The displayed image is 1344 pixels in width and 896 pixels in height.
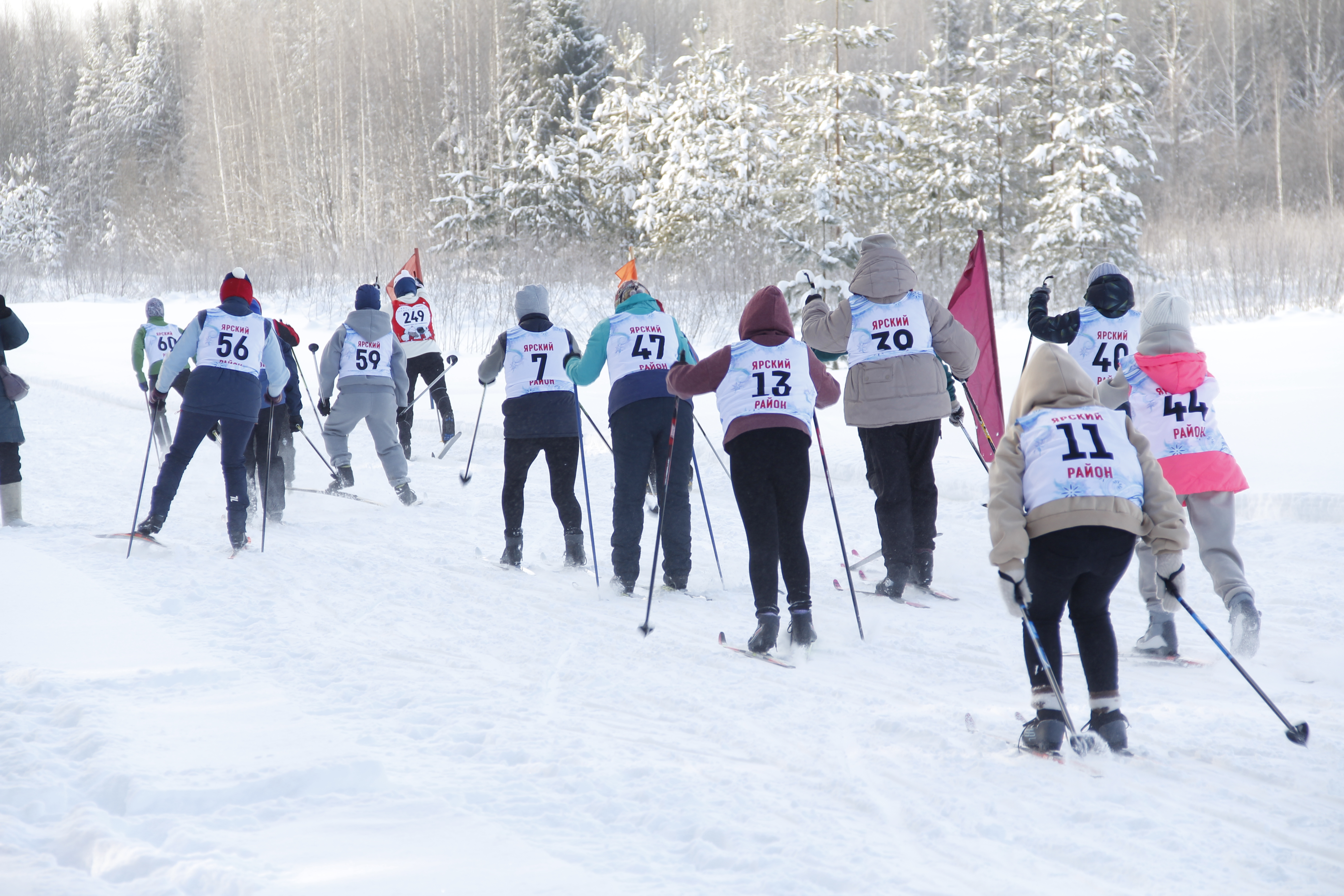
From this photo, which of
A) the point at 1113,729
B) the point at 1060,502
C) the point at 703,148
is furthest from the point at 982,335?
the point at 703,148

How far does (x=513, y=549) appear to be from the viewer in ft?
20.7

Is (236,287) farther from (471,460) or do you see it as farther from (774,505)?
(774,505)

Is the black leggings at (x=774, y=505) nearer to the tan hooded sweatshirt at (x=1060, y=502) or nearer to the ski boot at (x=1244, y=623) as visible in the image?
the tan hooded sweatshirt at (x=1060, y=502)

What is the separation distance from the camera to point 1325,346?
11180 mm

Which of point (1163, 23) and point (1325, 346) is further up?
point (1163, 23)


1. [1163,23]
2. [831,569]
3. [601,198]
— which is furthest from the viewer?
[1163,23]

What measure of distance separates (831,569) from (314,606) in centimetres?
295

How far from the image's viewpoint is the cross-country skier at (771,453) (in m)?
4.50

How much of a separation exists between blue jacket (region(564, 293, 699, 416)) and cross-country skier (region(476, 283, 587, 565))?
542 millimetres

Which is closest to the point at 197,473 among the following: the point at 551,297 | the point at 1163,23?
the point at 551,297

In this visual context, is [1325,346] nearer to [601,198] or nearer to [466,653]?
[466,653]

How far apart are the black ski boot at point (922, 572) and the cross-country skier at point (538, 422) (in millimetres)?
2018

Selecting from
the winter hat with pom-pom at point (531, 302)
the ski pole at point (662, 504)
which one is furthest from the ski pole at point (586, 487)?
the winter hat with pom-pom at point (531, 302)

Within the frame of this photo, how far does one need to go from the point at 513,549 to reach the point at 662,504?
1.39m
